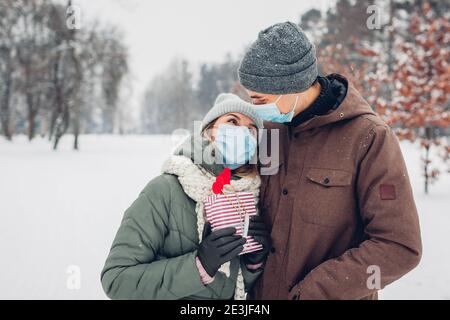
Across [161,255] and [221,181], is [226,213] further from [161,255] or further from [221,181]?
[161,255]

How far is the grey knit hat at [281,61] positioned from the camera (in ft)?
4.97

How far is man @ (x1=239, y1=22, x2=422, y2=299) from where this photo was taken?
136cm

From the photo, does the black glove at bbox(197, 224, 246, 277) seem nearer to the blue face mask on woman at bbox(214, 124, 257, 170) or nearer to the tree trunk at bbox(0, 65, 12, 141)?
the blue face mask on woman at bbox(214, 124, 257, 170)

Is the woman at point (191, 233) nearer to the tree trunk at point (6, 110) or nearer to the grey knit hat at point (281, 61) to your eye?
the grey knit hat at point (281, 61)

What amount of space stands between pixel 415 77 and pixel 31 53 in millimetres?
20422

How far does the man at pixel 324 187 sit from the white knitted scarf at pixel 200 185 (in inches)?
3.8

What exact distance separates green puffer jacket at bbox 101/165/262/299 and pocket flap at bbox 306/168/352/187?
19.3 inches

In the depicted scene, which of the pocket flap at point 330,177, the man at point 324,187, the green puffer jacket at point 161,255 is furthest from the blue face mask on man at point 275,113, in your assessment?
the green puffer jacket at point 161,255

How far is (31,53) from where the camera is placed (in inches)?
841

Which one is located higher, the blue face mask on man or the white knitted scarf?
the blue face mask on man

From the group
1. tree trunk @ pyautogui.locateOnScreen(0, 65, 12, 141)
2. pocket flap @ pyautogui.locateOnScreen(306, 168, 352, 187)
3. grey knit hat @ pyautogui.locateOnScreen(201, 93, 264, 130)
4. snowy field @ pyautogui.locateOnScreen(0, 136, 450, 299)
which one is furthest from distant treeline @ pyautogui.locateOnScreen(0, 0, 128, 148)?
pocket flap @ pyautogui.locateOnScreen(306, 168, 352, 187)

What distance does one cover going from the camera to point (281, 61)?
1.52m
